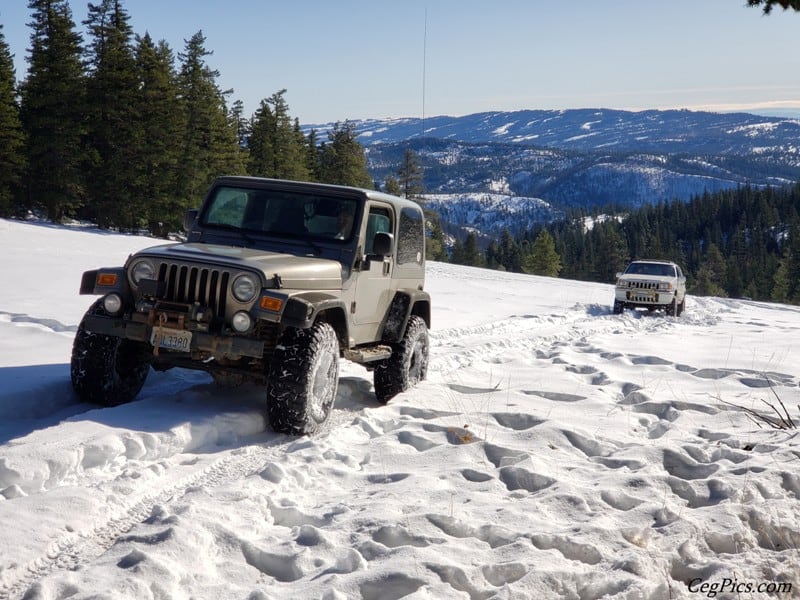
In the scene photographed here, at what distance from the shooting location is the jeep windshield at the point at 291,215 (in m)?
7.18

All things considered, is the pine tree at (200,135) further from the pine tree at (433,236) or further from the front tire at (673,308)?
the front tire at (673,308)

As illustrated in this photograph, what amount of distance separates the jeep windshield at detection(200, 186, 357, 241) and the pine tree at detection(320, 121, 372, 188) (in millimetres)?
52446

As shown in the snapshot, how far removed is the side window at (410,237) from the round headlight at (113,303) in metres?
3.13

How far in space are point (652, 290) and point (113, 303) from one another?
1847 centimetres

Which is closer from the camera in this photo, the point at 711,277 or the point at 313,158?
→ the point at 313,158

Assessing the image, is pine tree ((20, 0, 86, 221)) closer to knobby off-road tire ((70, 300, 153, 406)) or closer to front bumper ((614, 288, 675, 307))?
front bumper ((614, 288, 675, 307))

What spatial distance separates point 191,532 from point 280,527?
0.56 metres

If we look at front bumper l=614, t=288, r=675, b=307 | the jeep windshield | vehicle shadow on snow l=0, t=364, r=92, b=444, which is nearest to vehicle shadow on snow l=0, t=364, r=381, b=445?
vehicle shadow on snow l=0, t=364, r=92, b=444

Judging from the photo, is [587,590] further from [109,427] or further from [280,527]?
[109,427]

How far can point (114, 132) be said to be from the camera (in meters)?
41.5

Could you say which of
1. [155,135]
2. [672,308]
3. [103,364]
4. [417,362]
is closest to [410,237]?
[417,362]

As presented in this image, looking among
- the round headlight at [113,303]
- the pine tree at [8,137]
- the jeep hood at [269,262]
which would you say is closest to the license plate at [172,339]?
the round headlight at [113,303]

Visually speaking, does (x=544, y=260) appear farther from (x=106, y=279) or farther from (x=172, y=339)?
(x=172, y=339)

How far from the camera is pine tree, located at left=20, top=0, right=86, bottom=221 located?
127ft
